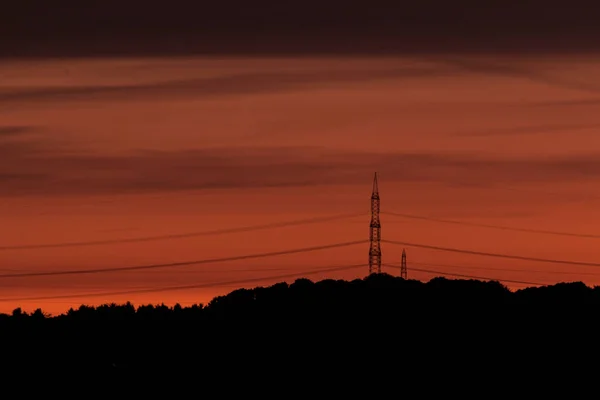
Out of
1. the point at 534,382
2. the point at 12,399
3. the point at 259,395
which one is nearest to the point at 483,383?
the point at 534,382

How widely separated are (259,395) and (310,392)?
4222 mm

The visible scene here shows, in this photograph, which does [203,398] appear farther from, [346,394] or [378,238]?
[378,238]

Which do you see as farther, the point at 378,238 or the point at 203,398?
the point at 203,398

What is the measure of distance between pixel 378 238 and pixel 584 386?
27714 mm

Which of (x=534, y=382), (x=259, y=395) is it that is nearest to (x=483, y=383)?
(x=534, y=382)

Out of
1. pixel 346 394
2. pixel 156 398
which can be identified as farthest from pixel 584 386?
pixel 156 398

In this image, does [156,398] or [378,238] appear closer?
[378,238]

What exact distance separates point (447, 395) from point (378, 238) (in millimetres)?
22894

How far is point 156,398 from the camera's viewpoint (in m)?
200

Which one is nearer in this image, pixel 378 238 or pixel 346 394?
pixel 378 238

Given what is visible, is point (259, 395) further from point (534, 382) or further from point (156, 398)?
point (534, 382)

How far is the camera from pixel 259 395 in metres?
199

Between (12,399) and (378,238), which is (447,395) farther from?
(12,399)

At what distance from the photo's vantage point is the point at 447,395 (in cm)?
19362
